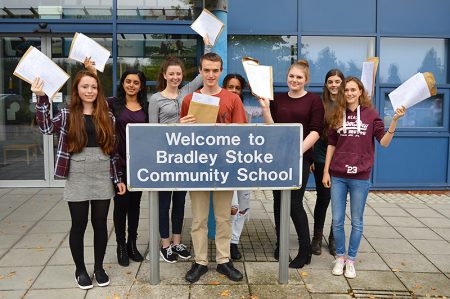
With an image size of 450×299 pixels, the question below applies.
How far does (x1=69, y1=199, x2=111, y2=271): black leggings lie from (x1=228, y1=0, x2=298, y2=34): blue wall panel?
4.30 meters

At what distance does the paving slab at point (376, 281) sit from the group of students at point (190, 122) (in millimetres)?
105

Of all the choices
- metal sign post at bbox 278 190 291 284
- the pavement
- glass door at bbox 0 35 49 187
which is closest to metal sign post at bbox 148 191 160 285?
the pavement

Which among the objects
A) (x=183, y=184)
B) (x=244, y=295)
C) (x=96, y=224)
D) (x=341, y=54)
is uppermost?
(x=341, y=54)

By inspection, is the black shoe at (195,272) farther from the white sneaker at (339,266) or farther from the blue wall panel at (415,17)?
the blue wall panel at (415,17)

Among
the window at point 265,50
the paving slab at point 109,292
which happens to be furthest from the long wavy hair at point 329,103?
the window at point 265,50

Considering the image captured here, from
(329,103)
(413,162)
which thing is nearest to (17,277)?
(329,103)

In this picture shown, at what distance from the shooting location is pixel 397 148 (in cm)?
746

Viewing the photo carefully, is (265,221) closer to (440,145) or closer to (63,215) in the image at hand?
(63,215)

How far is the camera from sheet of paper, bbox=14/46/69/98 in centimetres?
336

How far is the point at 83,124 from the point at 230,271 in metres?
1.70

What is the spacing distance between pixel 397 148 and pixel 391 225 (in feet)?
7.28

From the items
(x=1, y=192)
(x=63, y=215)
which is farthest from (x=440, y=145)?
(x=1, y=192)

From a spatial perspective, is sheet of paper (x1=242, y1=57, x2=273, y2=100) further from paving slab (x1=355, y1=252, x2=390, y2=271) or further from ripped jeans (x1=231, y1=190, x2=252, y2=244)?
paving slab (x1=355, y1=252, x2=390, y2=271)

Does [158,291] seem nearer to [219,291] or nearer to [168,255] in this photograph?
[219,291]
